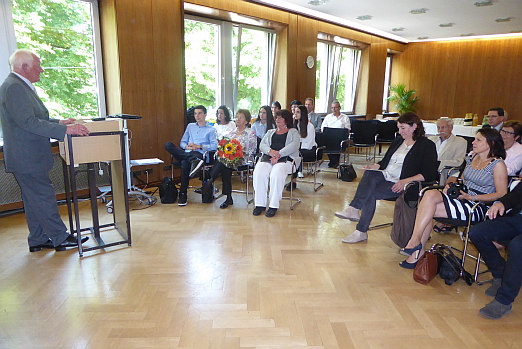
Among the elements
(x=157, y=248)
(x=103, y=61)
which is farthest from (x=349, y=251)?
(x=103, y=61)

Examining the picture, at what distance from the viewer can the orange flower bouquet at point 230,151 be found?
4.94 metres

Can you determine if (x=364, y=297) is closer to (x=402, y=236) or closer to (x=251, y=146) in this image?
(x=402, y=236)

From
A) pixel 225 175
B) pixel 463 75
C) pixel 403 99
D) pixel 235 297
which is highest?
pixel 463 75

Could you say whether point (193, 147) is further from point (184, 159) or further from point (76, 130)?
point (76, 130)

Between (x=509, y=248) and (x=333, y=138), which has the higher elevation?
(x=333, y=138)

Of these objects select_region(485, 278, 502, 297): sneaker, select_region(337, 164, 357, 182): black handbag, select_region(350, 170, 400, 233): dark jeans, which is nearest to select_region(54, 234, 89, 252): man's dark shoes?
select_region(350, 170, 400, 233): dark jeans

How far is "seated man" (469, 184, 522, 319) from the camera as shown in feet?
8.26

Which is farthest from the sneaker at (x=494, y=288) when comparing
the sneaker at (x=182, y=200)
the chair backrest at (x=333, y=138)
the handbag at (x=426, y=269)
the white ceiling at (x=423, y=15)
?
the white ceiling at (x=423, y=15)

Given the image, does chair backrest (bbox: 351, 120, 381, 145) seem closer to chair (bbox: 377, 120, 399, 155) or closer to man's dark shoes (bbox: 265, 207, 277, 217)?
chair (bbox: 377, 120, 399, 155)

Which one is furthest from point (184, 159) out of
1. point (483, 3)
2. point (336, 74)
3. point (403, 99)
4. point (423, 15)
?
point (403, 99)

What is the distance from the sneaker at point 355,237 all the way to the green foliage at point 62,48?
166 inches

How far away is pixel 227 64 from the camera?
748 cm

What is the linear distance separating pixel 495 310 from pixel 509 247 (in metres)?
0.44

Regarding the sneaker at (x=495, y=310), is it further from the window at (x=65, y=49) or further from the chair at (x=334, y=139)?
the window at (x=65, y=49)
